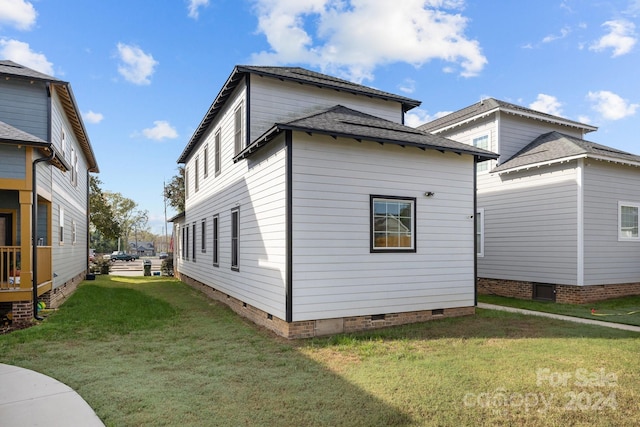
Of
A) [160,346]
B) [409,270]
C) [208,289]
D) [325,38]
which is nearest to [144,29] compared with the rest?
[325,38]

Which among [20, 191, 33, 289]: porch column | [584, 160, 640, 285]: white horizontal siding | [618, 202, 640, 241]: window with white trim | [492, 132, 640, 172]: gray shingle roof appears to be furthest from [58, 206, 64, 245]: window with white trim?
[618, 202, 640, 241]: window with white trim

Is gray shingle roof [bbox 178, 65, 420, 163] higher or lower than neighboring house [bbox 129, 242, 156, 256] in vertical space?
higher

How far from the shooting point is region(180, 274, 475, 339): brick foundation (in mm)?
7328

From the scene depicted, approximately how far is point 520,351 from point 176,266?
19.9 metres

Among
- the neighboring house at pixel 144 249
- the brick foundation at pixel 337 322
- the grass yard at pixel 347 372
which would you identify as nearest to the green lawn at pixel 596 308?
the grass yard at pixel 347 372

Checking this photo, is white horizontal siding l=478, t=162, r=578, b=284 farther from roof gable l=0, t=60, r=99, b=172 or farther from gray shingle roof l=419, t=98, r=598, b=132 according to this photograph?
roof gable l=0, t=60, r=99, b=172

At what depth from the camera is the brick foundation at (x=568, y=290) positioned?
11.8m

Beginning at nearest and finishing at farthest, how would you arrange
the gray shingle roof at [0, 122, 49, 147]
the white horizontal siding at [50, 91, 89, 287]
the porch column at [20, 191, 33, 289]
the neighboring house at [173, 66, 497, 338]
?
the neighboring house at [173, 66, 497, 338] → the gray shingle roof at [0, 122, 49, 147] → the porch column at [20, 191, 33, 289] → the white horizontal siding at [50, 91, 89, 287]

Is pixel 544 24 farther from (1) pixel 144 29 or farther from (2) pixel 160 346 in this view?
(2) pixel 160 346

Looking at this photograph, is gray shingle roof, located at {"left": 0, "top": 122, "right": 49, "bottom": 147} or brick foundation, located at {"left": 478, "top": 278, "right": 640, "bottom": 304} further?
brick foundation, located at {"left": 478, "top": 278, "right": 640, "bottom": 304}

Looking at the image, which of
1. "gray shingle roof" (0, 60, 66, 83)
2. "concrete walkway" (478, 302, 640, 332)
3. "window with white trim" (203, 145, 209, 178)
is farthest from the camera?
"window with white trim" (203, 145, 209, 178)

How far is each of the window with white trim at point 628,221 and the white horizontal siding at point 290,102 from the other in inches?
327

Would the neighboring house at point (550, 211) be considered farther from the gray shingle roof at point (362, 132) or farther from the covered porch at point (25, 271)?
the covered porch at point (25, 271)

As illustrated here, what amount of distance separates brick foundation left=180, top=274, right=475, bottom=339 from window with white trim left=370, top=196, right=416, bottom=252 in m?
1.43
